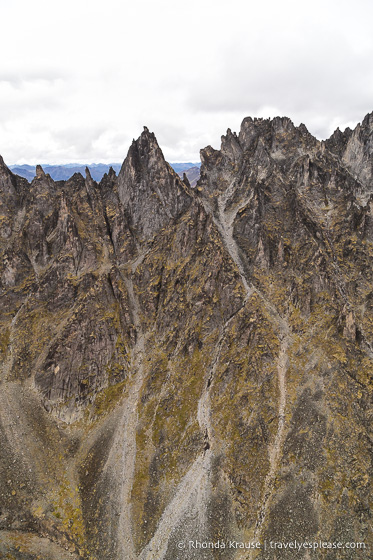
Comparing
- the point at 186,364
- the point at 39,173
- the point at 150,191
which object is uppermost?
the point at 39,173

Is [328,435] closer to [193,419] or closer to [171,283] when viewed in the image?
[193,419]

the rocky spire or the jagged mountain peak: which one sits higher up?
the jagged mountain peak

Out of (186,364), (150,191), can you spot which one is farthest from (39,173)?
(186,364)

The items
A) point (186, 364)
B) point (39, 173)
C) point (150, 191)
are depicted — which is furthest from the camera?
point (39, 173)

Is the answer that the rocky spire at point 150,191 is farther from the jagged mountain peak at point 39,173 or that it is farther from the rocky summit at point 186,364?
the jagged mountain peak at point 39,173

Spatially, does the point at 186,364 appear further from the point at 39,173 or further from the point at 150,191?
the point at 39,173

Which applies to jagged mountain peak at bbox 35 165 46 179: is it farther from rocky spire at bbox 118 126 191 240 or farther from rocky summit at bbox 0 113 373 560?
rocky spire at bbox 118 126 191 240

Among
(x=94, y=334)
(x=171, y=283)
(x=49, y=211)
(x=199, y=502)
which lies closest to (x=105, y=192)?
(x=49, y=211)

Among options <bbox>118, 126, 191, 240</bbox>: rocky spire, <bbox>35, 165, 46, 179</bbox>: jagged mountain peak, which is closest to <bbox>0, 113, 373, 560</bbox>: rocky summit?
<bbox>118, 126, 191, 240</bbox>: rocky spire
